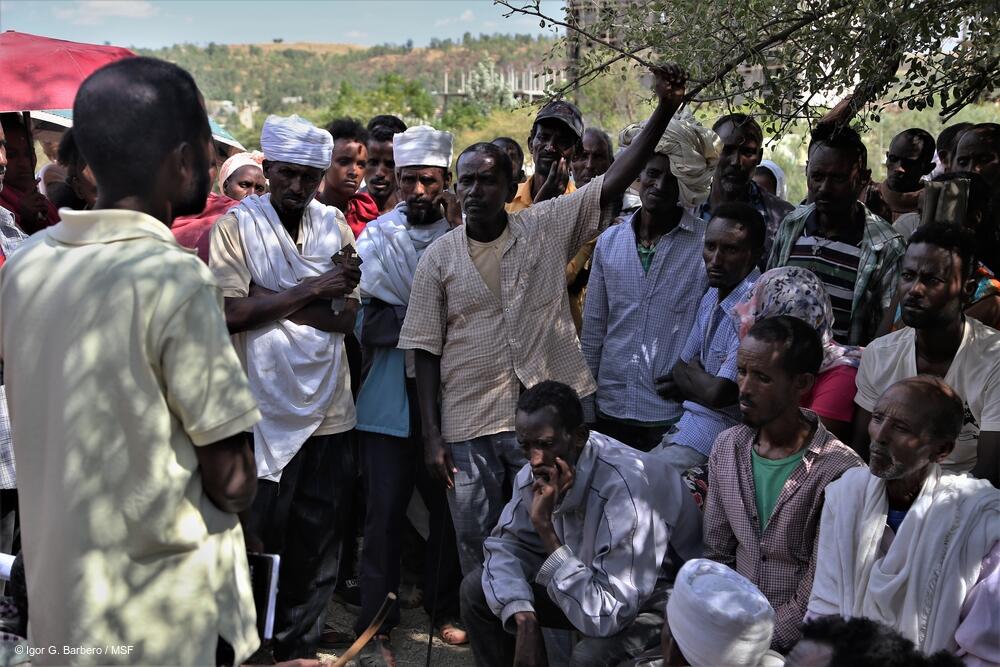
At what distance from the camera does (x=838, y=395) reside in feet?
14.1

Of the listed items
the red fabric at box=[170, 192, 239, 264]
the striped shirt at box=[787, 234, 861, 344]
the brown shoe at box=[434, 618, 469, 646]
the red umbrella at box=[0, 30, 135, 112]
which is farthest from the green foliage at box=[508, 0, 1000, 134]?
the brown shoe at box=[434, 618, 469, 646]

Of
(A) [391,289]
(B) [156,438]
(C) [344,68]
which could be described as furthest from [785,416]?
(C) [344,68]

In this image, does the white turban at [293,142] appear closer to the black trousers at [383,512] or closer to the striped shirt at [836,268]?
the black trousers at [383,512]

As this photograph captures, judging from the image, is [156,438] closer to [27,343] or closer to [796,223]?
[27,343]

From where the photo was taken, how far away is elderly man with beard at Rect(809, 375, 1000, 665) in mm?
3168

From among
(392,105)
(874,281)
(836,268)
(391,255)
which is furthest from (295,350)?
(392,105)

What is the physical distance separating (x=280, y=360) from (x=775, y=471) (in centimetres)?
222

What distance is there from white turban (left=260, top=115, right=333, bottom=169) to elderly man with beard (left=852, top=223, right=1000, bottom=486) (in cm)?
260

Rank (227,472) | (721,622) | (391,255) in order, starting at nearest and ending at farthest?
(227,472)
(721,622)
(391,255)

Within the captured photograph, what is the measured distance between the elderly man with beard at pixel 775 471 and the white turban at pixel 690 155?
1429 mm

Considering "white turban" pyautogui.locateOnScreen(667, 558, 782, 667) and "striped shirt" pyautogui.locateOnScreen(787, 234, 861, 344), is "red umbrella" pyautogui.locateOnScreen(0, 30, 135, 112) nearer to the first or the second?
"striped shirt" pyautogui.locateOnScreen(787, 234, 861, 344)

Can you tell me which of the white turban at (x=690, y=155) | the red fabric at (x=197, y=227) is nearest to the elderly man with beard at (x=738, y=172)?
the white turban at (x=690, y=155)

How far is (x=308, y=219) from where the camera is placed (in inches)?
191

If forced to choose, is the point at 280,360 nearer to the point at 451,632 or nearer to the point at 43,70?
the point at 451,632
